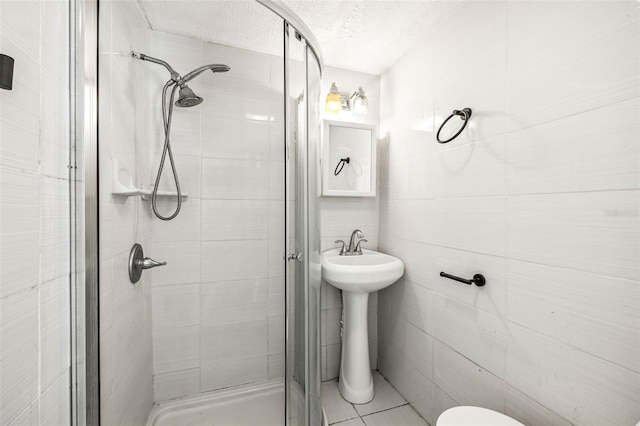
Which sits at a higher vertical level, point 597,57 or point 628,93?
point 597,57

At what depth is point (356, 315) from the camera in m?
1.77

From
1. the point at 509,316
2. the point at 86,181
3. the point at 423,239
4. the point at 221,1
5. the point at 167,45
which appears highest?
the point at 221,1

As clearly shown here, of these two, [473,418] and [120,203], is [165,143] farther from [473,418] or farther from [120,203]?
[473,418]

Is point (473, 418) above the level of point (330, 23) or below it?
below

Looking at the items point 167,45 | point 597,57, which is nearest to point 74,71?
point 167,45

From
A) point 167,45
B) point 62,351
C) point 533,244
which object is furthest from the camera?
point 533,244

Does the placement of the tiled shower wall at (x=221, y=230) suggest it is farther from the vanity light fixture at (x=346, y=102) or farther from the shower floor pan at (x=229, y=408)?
the vanity light fixture at (x=346, y=102)

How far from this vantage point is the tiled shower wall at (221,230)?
832 mm

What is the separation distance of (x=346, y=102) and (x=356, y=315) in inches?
56.8

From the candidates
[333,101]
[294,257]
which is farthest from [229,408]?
[333,101]

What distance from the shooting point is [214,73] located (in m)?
0.86

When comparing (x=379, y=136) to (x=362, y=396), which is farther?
(x=379, y=136)

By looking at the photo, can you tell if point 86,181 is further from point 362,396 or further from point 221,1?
point 362,396

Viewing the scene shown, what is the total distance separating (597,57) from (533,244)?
65 centimetres
